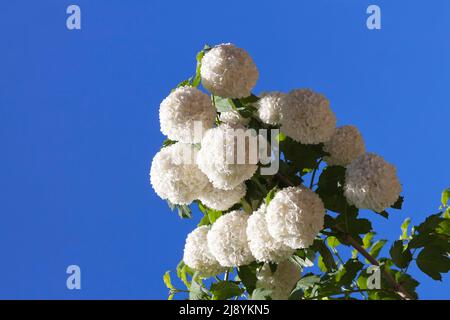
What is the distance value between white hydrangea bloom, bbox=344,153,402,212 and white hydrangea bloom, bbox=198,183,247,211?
0.28 m

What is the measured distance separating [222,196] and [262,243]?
0.17m

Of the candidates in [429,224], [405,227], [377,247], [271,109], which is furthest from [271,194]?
[405,227]

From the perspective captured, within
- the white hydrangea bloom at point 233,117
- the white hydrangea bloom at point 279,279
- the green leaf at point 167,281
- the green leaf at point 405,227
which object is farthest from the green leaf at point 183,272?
the green leaf at point 405,227

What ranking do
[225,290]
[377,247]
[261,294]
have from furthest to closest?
[377,247] → [225,290] → [261,294]

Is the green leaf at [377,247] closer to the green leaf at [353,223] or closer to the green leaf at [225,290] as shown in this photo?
the green leaf at [353,223]

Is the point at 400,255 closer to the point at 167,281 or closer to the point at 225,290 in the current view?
the point at 225,290

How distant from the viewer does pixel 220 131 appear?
168 centimetres

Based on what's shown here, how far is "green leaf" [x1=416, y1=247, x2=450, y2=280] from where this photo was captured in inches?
71.2

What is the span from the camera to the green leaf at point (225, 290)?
1845 mm

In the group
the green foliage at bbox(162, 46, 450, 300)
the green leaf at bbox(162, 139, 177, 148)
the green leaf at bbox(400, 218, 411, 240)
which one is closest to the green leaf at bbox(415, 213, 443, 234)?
the green foliage at bbox(162, 46, 450, 300)

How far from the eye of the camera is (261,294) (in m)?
1.74
